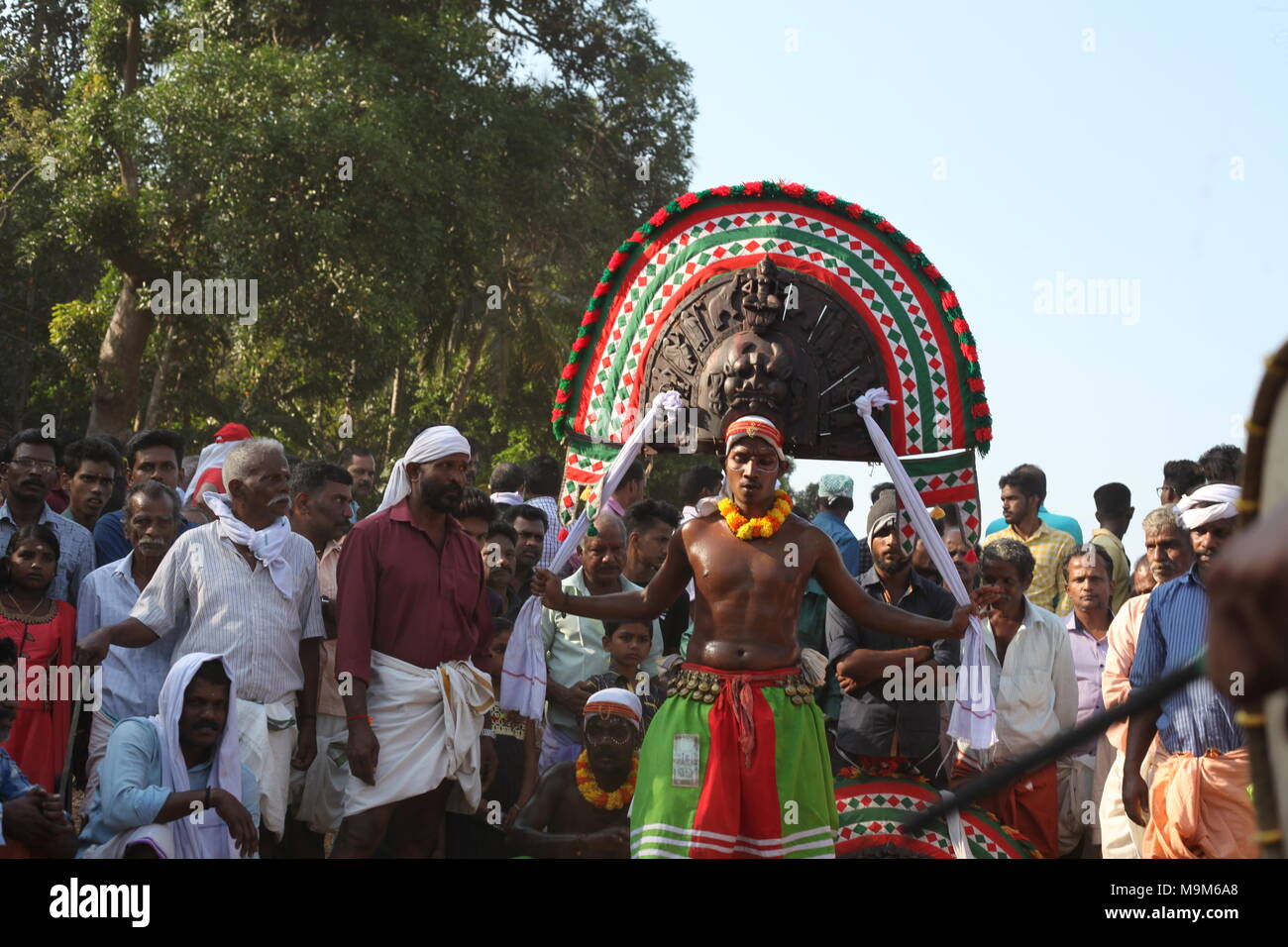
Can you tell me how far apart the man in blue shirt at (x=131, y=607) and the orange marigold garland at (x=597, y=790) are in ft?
5.75

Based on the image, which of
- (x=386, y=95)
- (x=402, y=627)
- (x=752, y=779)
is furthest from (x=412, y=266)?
(x=752, y=779)

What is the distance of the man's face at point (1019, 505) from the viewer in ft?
27.6

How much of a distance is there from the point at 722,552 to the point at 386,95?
12.0 metres

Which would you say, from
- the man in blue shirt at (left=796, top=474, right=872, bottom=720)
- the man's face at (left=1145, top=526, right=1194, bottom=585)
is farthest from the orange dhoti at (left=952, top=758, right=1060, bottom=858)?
the man's face at (left=1145, top=526, right=1194, bottom=585)

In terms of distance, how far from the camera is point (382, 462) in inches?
812

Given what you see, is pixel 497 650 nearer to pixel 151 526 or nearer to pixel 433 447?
pixel 433 447

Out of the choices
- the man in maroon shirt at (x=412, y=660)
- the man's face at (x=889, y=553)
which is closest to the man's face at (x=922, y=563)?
the man's face at (x=889, y=553)

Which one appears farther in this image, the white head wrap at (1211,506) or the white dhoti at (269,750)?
the white head wrap at (1211,506)

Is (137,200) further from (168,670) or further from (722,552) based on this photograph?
(722,552)

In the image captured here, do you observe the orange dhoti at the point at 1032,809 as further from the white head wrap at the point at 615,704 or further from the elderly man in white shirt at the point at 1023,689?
the white head wrap at the point at 615,704

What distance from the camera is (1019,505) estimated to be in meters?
8.42

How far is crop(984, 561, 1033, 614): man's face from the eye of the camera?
7031 millimetres

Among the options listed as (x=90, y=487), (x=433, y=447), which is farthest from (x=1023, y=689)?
(x=90, y=487)

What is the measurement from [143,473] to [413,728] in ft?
7.77
